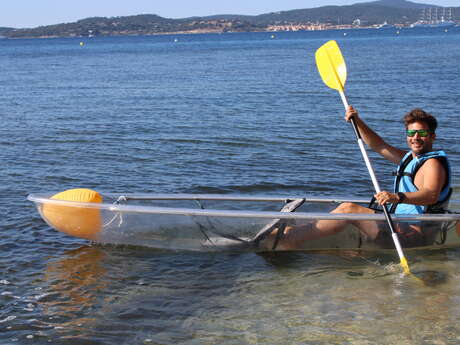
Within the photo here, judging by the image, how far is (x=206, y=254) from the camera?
6.89m

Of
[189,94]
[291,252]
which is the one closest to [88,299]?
[291,252]

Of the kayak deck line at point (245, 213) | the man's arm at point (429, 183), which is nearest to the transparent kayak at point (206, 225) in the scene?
the kayak deck line at point (245, 213)

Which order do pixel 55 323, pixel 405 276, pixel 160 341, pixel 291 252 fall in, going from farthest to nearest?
pixel 291 252 < pixel 405 276 < pixel 55 323 < pixel 160 341

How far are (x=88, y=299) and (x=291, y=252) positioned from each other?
2.17m

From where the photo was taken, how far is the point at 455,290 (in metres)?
5.87

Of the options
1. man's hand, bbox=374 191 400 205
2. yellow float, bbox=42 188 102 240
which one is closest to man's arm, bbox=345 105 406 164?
man's hand, bbox=374 191 400 205

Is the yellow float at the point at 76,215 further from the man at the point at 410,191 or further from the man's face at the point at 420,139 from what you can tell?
the man's face at the point at 420,139

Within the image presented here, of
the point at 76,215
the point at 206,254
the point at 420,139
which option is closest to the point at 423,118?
the point at 420,139

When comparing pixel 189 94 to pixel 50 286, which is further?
pixel 189 94

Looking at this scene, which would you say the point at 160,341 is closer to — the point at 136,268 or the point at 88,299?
the point at 88,299

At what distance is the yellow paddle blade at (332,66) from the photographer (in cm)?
783

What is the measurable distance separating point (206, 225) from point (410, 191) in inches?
78.9

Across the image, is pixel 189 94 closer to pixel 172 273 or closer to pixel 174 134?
pixel 174 134

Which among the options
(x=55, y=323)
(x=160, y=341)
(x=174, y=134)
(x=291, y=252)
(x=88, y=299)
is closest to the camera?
(x=160, y=341)
